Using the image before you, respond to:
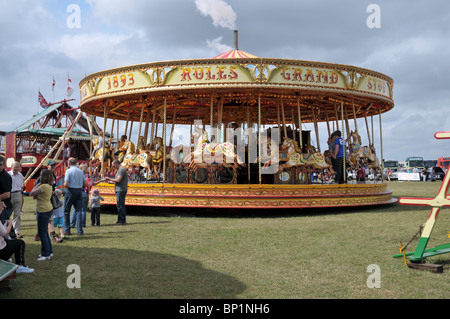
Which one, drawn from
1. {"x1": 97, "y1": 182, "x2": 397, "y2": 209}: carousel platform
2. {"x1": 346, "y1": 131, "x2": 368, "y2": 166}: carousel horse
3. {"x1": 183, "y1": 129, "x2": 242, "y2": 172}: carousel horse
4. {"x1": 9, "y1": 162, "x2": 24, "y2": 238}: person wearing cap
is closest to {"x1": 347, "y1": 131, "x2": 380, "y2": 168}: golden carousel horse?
{"x1": 346, "y1": 131, "x2": 368, "y2": 166}: carousel horse

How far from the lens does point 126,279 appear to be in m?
5.14

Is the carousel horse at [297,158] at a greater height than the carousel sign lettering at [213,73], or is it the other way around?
the carousel sign lettering at [213,73]

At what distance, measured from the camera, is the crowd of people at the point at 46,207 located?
5352 mm

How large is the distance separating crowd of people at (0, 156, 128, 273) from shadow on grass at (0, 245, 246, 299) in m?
0.40

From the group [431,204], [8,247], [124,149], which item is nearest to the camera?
[8,247]

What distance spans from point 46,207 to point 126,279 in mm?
2162

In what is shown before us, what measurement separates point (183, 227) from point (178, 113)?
452 inches

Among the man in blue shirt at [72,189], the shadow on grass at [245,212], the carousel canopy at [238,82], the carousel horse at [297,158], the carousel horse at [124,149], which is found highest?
the carousel canopy at [238,82]

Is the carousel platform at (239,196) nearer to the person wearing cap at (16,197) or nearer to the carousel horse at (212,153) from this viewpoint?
the carousel horse at (212,153)

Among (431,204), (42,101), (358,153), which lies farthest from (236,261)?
(42,101)

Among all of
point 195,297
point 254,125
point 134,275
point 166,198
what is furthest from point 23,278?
point 254,125

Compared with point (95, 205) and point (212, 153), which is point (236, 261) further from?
point (212, 153)

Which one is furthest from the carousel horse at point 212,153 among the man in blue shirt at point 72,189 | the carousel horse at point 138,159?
the man in blue shirt at point 72,189

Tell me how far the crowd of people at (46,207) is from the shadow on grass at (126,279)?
1.32 ft
